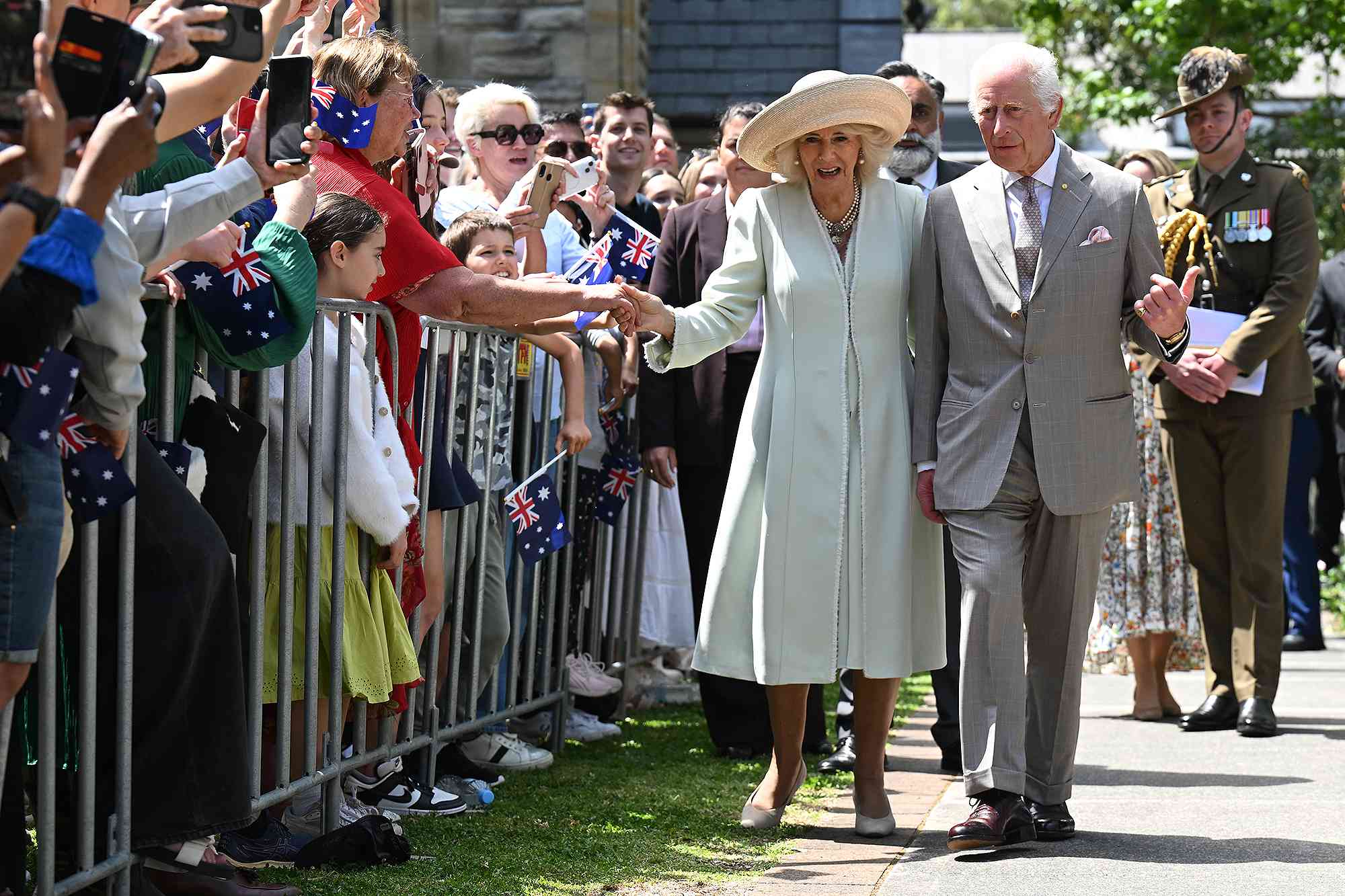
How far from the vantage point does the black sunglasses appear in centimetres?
677

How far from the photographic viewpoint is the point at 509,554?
6078mm

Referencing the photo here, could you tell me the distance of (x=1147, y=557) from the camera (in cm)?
833

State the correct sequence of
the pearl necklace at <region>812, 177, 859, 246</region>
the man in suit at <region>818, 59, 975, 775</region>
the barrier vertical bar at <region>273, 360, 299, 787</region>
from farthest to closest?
the man in suit at <region>818, 59, 975, 775</region> < the pearl necklace at <region>812, 177, 859, 246</region> < the barrier vertical bar at <region>273, 360, 299, 787</region>

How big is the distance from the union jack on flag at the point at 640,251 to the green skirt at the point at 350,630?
1.67 meters

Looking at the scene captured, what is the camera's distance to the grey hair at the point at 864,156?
5445mm

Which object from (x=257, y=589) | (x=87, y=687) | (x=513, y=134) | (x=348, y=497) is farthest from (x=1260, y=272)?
(x=87, y=687)

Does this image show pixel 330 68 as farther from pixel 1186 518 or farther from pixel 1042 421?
pixel 1186 518

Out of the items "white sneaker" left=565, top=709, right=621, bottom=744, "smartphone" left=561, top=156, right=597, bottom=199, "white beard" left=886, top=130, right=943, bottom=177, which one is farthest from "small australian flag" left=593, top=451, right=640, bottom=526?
"white beard" left=886, top=130, right=943, bottom=177

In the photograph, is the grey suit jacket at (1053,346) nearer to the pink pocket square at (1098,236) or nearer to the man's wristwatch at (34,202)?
the pink pocket square at (1098,236)

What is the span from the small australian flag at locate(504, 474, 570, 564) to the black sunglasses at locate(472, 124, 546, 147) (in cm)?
144

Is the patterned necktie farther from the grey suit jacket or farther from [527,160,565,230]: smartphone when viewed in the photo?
[527,160,565,230]: smartphone

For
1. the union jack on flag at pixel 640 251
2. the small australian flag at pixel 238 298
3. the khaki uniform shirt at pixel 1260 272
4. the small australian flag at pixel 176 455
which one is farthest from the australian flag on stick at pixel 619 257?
the small australian flag at pixel 176 455

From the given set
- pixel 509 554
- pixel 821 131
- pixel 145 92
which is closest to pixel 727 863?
pixel 509 554

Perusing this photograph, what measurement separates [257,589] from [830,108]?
7.06ft
